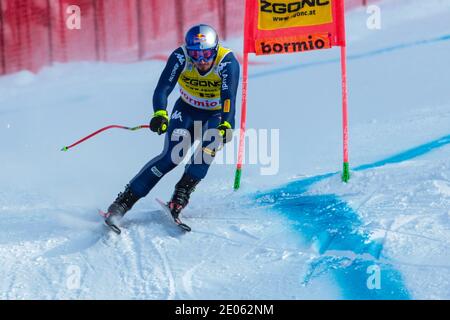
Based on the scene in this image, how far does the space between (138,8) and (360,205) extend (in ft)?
15.2

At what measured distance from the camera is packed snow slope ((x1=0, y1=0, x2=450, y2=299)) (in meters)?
4.25

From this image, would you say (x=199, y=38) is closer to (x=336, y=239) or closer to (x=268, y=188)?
(x=268, y=188)

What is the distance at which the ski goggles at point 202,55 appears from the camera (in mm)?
4941

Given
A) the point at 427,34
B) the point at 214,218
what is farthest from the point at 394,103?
the point at 214,218

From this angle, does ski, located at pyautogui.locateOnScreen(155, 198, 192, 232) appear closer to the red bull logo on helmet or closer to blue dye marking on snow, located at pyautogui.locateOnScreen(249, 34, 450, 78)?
the red bull logo on helmet

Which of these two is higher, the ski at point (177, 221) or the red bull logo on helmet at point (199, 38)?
the red bull logo on helmet at point (199, 38)

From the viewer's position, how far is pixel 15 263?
15.1 ft

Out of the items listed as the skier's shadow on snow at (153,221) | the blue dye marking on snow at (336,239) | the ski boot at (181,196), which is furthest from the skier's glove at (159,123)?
the blue dye marking on snow at (336,239)

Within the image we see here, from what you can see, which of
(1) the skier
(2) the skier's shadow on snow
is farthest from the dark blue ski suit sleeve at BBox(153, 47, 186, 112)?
(2) the skier's shadow on snow

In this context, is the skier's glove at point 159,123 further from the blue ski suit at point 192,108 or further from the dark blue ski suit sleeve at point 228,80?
the dark blue ski suit sleeve at point 228,80

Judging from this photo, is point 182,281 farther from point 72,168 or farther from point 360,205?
point 72,168

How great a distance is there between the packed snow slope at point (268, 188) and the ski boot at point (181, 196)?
0.41 ft

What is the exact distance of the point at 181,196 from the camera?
4973mm

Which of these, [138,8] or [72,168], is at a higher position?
[138,8]
